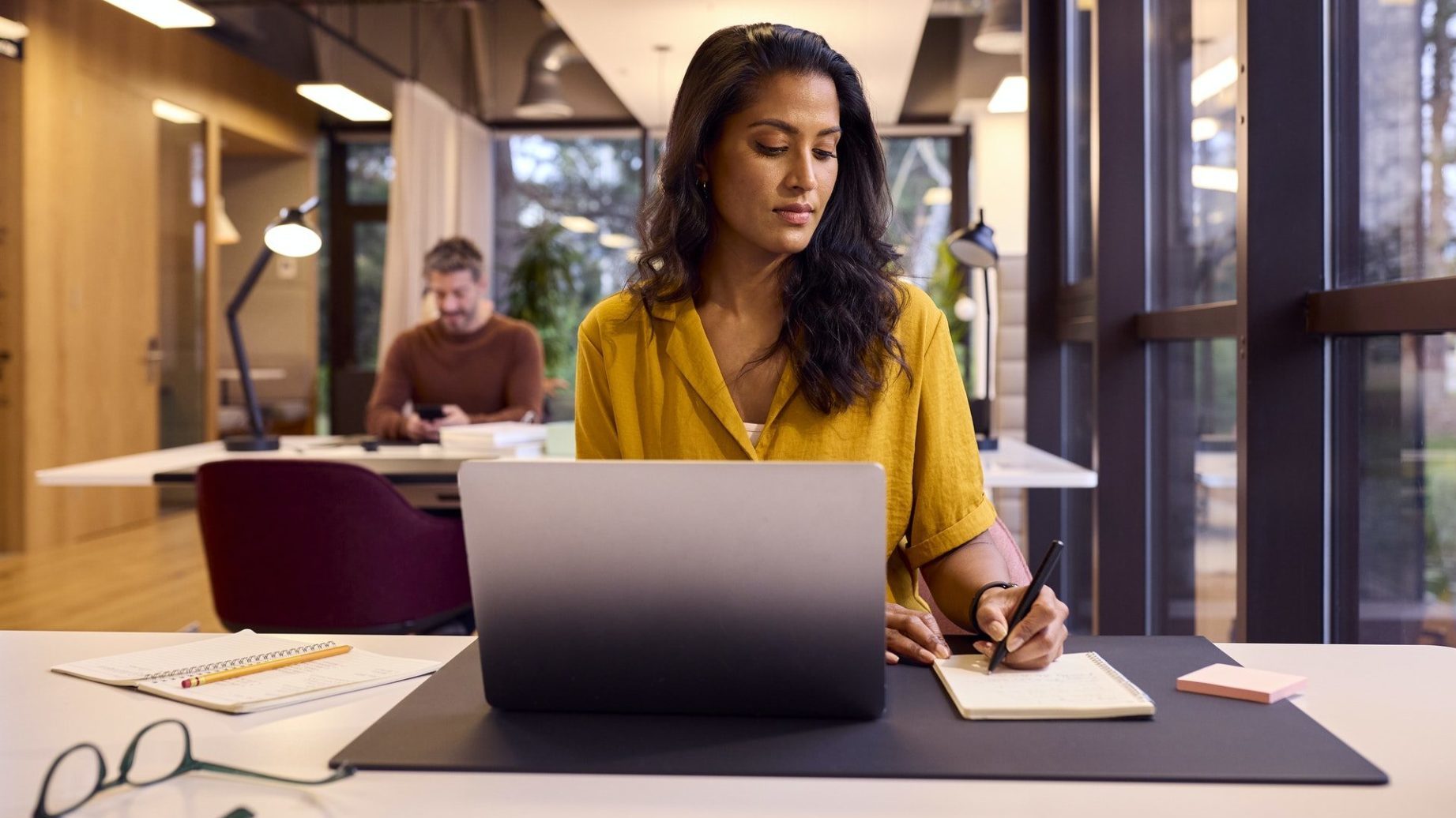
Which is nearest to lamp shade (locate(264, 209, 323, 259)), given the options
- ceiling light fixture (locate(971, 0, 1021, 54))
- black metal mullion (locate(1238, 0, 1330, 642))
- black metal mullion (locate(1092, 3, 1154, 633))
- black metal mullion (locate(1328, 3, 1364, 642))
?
black metal mullion (locate(1092, 3, 1154, 633))

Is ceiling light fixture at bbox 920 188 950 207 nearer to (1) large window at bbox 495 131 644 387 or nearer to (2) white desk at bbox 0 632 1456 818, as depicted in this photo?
(1) large window at bbox 495 131 644 387

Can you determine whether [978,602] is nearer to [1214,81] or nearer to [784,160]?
[784,160]

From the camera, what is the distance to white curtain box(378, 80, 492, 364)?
9.46 meters

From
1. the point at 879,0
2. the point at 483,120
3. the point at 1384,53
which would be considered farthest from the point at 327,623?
the point at 483,120

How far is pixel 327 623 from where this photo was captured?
3.08 m

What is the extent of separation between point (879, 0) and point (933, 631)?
6246 mm

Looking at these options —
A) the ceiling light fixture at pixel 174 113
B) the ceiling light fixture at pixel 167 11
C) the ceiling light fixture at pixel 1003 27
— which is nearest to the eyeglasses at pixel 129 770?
the ceiling light fixture at pixel 167 11

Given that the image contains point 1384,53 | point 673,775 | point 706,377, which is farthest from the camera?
point 1384,53

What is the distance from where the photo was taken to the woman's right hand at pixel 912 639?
4.52ft

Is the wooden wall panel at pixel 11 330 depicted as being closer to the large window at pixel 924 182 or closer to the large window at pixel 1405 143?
the large window at pixel 924 182

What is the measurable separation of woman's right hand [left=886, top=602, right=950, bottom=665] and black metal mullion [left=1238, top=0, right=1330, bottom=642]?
1.33 meters

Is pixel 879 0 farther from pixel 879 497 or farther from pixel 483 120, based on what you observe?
pixel 879 497

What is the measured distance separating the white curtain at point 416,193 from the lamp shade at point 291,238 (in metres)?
5.27

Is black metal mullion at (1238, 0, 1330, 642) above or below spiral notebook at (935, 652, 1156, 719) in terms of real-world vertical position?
above
